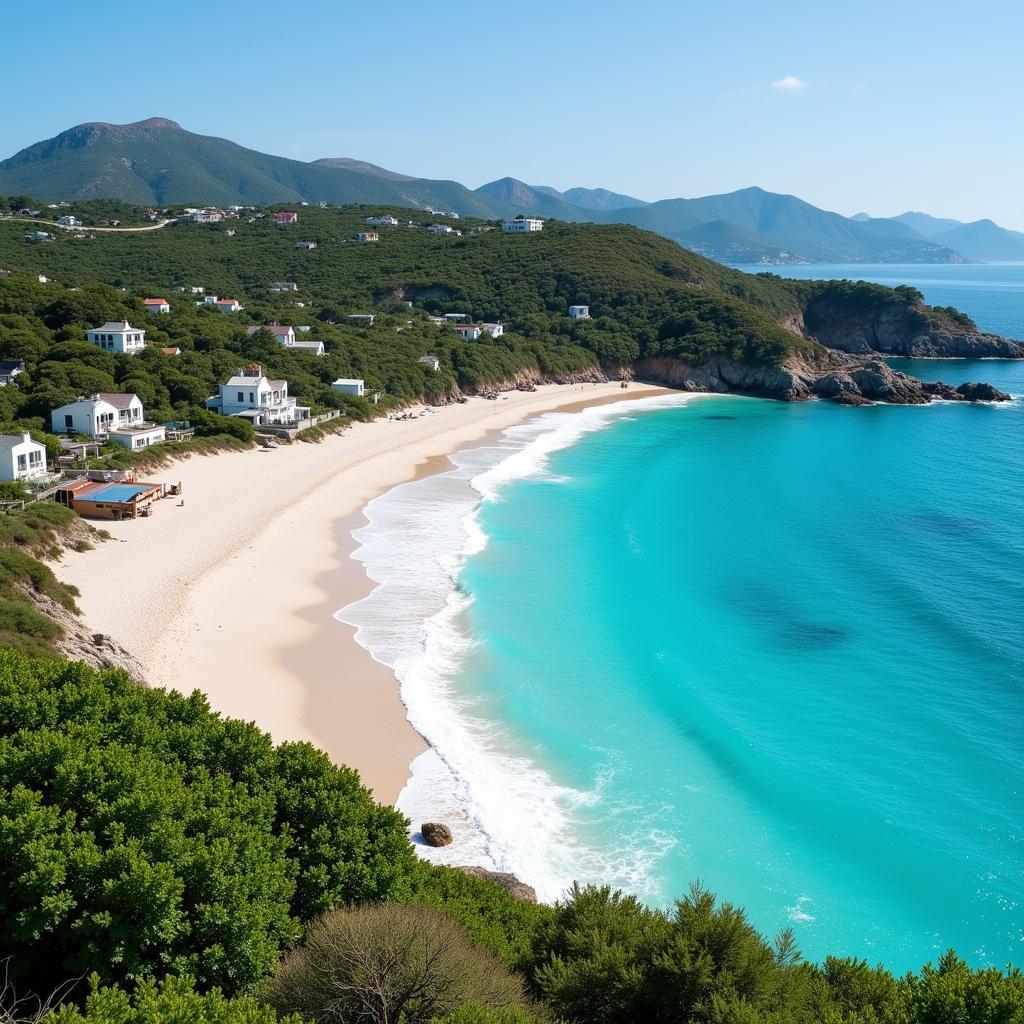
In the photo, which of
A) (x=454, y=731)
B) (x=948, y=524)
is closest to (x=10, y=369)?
(x=454, y=731)

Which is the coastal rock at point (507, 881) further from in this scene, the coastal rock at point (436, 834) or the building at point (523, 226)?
the building at point (523, 226)

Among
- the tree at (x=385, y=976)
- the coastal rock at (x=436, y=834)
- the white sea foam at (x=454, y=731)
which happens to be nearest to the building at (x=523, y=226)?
the white sea foam at (x=454, y=731)

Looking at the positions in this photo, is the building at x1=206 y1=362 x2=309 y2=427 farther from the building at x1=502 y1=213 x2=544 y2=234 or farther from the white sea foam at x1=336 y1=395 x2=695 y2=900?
the building at x1=502 y1=213 x2=544 y2=234

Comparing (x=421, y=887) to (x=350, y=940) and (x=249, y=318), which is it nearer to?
(x=350, y=940)

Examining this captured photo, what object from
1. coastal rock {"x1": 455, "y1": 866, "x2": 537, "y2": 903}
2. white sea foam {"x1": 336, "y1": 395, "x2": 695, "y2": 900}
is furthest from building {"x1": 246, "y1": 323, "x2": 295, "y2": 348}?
coastal rock {"x1": 455, "y1": 866, "x2": 537, "y2": 903}

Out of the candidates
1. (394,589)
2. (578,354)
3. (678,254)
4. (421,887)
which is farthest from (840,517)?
(678,254)

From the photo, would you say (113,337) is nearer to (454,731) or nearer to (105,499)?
(105,499)
